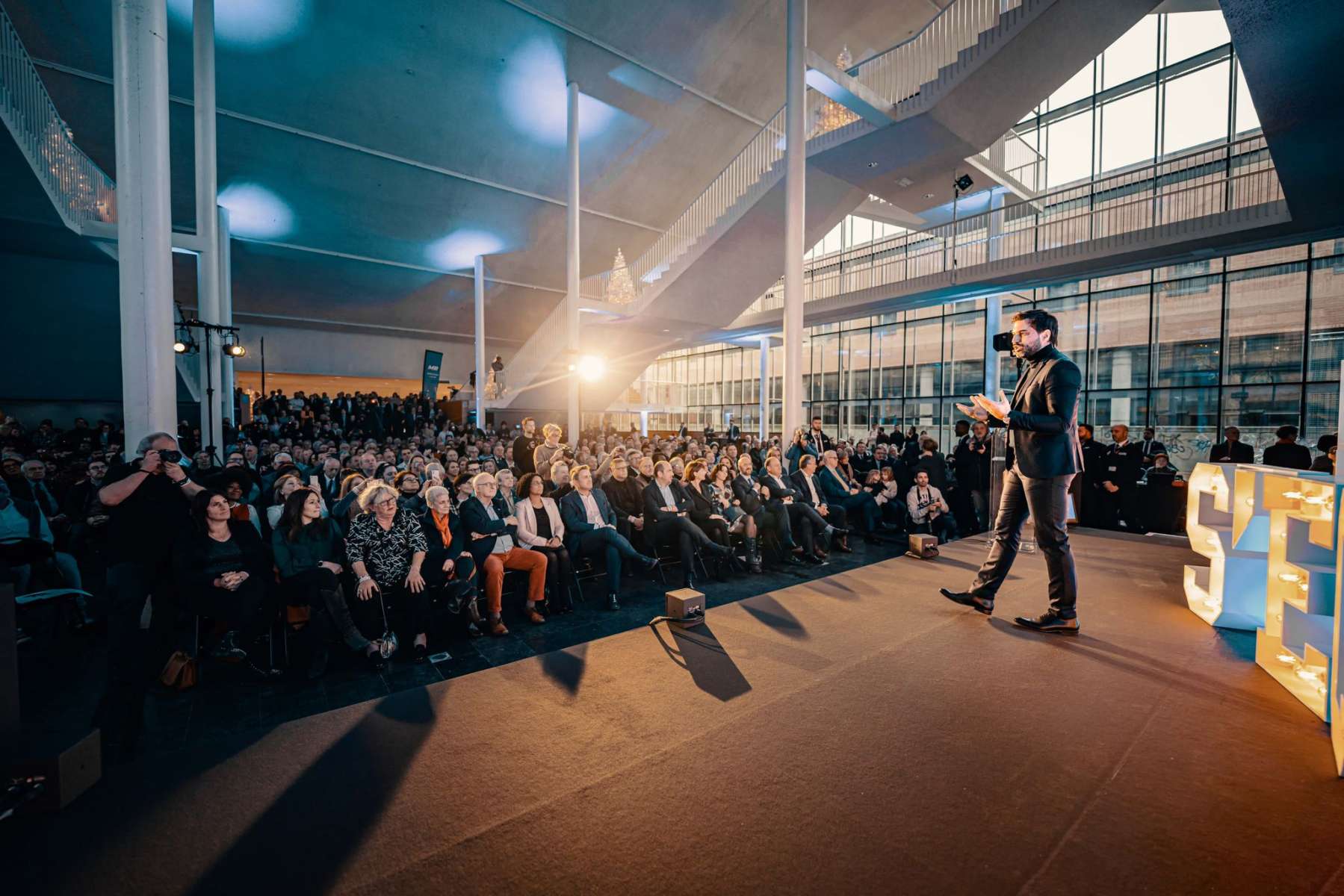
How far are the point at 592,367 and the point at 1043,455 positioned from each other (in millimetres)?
13880

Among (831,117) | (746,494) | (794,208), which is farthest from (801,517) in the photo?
(831,117)

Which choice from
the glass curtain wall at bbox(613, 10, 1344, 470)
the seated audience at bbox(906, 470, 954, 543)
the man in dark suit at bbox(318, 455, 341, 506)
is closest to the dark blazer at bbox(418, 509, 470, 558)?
the man in dark suit at bbox(318, 455, 341, 506)

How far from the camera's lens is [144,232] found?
4.75 m

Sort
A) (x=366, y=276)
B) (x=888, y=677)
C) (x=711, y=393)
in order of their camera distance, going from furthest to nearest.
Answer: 1. (x=711, y=393)
2. (x=366, y=276)
3. (x=888, y=677)

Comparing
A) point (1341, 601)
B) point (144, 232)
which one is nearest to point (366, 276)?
point (144, 232)

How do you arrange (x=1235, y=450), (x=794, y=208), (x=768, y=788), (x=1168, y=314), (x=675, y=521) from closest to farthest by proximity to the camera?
1. (x=768, y=788)
2. (x=675, y=521)
3. (x=1235, y=450)
4. (x=794, y=208)
5. (x=1168, y=314)

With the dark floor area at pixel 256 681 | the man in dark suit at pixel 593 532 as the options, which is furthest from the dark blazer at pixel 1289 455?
the man in dark suit at pixel 593 532

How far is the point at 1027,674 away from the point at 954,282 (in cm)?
973

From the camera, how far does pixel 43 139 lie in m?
8.94

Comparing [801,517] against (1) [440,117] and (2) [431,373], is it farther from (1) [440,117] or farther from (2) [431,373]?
(2) [431,373]

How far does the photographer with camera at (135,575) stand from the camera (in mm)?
2510

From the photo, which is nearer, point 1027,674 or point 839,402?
point 1027,674

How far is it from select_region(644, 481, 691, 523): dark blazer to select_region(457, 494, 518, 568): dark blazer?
1.61 meters

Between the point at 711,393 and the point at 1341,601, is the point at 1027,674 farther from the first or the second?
the point at 711,393
